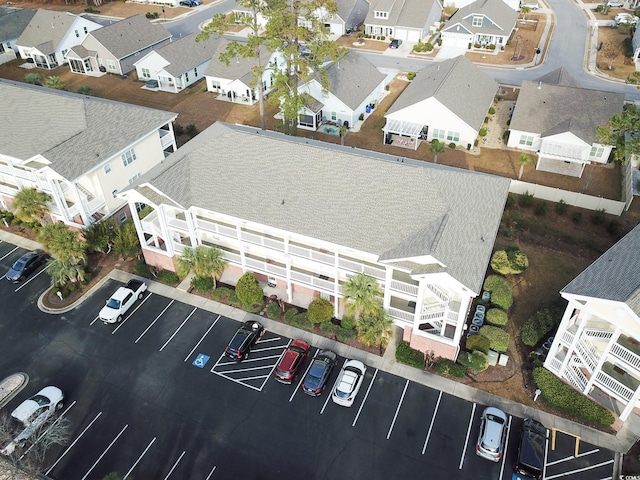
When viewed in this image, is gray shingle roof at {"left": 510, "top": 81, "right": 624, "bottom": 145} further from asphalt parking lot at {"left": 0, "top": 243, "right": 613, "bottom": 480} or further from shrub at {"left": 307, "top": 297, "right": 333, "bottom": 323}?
asphalt parking lot at {"left": 0, "top": 243, "right": 613, "bottom": 480}

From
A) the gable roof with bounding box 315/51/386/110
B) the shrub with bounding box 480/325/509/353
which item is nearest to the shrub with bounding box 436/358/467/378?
the shrub with bounding box 480/325/509/353

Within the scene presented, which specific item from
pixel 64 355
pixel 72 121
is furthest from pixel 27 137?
pixel 64 355

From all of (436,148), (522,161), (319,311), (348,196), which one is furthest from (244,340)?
(522,161)

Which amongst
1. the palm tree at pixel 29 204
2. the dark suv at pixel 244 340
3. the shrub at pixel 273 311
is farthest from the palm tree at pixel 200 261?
the palm tree at pixel 29 204

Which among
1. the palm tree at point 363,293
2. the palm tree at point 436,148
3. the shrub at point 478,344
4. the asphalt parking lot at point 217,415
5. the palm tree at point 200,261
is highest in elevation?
the palm tree at point 363,293

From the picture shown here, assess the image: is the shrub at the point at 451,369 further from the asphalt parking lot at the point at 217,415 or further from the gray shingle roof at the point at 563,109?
the gray shingle roof at the point at 563,109

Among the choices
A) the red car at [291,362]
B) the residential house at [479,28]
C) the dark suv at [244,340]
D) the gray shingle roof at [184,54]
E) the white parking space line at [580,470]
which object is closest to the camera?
the white parking space line at [580,470]
